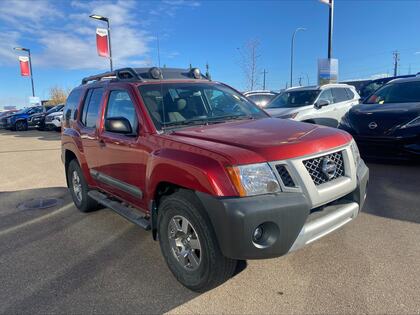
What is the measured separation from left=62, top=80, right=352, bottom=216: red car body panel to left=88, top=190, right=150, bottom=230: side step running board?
105 millimetres

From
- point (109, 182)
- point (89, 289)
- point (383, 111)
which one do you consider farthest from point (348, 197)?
point (383, 111)

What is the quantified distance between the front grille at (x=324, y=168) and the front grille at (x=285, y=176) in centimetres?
19

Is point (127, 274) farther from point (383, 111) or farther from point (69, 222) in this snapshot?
point (383, 111)

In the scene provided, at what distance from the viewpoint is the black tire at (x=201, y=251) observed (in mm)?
2758

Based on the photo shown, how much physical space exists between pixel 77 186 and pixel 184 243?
3120 mm

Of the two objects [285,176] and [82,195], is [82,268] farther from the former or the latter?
[285,176]

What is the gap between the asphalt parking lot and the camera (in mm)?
2865

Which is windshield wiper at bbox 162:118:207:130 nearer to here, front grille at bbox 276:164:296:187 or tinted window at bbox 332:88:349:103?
front grille at bbox 276:164:296:187

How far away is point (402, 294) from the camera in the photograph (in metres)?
2.84

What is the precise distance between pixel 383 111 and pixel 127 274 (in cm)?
573

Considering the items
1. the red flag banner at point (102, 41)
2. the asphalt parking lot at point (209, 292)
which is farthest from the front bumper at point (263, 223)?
the red flag banner at point (102, 41)

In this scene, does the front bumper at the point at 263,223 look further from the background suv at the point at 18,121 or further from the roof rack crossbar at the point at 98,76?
the background suv at the point at 18,121

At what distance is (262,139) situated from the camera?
2967 mm

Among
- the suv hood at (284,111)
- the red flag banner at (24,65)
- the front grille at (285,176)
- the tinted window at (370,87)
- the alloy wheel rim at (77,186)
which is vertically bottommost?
the alloy wheel rim at (77,186)
